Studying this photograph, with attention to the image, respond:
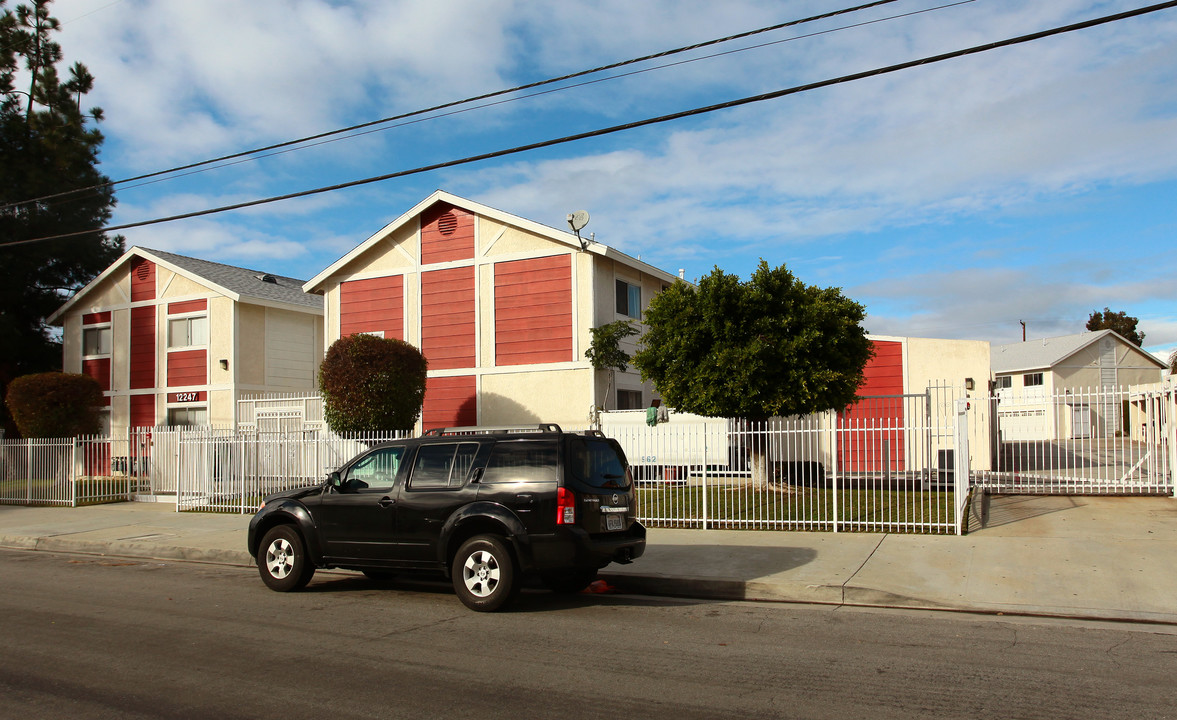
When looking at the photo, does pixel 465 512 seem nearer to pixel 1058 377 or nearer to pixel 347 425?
pixel 347 425

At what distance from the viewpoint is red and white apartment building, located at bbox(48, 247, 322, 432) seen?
87.4 feet

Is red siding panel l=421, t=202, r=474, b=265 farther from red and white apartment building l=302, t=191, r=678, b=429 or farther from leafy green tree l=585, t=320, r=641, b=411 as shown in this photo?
leafy green tree l=585, t=320, r=641, b=411

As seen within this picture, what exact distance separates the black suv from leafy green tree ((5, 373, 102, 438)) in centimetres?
1848

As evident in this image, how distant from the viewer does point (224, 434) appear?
18.5 m

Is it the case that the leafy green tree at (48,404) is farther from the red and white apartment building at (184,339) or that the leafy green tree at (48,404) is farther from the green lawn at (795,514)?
the green lawn at (795,514)

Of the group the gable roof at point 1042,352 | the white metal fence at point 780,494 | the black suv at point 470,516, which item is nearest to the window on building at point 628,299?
the white metal fence at point 780,494

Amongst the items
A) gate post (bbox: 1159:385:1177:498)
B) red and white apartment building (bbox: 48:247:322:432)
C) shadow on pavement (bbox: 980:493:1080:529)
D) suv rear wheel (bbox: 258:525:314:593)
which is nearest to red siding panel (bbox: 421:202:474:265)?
red and white apartment building (bbox: 48:247:322:432)

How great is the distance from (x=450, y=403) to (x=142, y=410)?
1217cm

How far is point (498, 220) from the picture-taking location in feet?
74.5

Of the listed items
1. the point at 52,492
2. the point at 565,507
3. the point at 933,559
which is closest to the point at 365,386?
the point at 52,492

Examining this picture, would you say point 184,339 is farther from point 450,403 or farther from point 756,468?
point 756,468

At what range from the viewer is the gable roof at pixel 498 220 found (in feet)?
70.2

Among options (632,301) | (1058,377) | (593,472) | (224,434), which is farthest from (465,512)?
(1058,377)

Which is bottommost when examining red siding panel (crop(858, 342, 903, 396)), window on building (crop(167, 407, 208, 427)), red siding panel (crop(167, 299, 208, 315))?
window on building (crop(167, 407, 208, 427))
